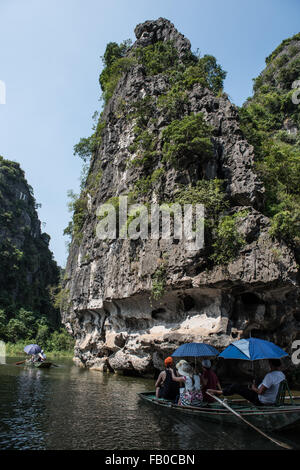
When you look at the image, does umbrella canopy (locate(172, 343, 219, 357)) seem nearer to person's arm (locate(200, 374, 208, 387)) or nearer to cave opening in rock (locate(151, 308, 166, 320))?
person's arm (locate(200, 374, 208, 387))

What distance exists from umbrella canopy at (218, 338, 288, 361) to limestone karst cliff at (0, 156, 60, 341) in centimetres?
4244

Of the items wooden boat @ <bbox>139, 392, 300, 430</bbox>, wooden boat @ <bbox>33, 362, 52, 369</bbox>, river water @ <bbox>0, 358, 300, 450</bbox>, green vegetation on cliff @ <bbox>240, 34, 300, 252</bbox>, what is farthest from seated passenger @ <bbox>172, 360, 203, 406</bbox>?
wooden boat @ <bbox>33, 362, 52, 369</bbox>

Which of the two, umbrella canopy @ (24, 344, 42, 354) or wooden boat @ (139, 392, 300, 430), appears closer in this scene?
wooden boat @ (139, 392, 300, 430)

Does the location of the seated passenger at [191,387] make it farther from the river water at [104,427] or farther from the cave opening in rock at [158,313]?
the cave opening in rock at [158,313]

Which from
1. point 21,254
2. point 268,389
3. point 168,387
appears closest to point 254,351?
point 268,389

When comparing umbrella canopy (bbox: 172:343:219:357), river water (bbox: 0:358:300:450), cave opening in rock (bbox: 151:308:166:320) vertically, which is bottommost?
river water (bbox: 0:358:300:450)

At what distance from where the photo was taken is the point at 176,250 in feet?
50.0

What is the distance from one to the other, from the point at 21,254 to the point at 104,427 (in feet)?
166

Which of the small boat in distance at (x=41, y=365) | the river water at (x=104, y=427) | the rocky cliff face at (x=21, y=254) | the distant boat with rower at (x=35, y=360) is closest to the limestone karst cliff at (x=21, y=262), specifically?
the rocky cliff face at (x=21, y=254)

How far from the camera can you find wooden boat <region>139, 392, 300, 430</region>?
22.7 feet

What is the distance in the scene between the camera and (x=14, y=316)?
4831 cm
